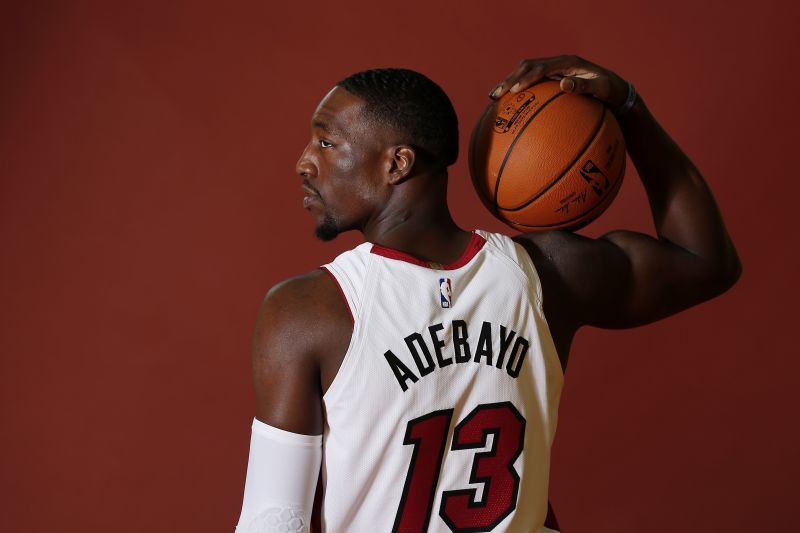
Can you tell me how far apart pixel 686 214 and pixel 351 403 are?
64 centimetres

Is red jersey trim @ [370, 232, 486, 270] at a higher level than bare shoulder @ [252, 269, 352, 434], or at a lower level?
higher

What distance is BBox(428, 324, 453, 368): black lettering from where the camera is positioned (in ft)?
3.87

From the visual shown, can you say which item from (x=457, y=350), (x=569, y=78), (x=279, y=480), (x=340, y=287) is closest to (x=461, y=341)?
(x=457, y=350)

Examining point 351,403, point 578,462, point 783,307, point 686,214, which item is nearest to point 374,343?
point 351,403

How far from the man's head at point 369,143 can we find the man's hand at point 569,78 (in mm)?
114

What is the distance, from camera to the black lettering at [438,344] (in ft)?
3.87

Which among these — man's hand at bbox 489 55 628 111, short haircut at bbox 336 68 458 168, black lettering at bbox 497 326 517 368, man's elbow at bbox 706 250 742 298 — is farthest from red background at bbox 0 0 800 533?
black lettering at bbox 497 326 517 368

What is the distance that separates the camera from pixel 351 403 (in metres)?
1.15

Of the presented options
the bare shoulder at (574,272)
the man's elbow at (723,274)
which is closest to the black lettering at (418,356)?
the bare shoulder at (574,272)

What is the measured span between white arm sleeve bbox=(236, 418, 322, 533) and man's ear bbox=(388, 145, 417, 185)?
0.36m

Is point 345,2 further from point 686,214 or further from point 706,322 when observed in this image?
point 686,214

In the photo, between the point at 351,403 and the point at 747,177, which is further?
the point at 747,177

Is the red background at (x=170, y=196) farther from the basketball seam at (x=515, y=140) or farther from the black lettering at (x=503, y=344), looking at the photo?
the black lettering at (x=503, y=344)

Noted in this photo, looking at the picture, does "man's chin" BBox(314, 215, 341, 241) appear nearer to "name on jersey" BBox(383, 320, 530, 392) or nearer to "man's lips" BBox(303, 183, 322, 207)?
"man's lips" BBox(303, 183, 322, 207)
